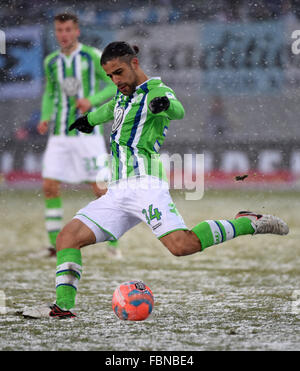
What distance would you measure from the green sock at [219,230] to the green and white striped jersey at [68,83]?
295 cm

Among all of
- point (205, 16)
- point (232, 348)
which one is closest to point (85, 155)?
point (232, 348)

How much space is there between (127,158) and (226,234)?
2.33 feet

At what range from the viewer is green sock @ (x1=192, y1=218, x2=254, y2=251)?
13.7ft

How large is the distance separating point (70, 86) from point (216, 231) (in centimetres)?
320

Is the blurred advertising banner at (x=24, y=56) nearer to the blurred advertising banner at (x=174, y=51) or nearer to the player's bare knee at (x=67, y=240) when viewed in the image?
the blurred advertising banner at (x=174, y=51)

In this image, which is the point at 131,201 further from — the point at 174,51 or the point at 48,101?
the point at 174,51

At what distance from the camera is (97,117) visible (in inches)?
182

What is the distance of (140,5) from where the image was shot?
41.7 ft

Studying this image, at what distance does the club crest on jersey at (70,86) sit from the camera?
6957mm

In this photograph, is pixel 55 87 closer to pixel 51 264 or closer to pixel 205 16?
pixel 51 264

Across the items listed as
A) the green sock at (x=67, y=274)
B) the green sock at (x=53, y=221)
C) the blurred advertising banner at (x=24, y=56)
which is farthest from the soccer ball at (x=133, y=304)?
the blurred advertising banner at (x=24, y=56)

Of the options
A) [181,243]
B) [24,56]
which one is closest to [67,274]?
[181,243]

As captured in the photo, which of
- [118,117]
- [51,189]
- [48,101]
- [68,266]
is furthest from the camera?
[48,101]

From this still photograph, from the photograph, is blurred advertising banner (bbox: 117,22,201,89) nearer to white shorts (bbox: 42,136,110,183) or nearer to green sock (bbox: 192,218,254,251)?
white shorts (bbox: 42,136,110,183)
